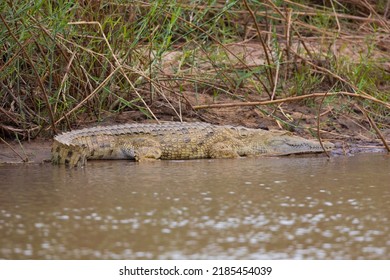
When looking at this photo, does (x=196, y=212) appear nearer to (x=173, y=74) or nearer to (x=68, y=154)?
(x=68, y=154)

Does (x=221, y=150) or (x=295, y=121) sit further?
(x=295, y=121)

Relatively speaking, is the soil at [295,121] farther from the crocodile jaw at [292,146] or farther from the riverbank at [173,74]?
the crocodile jaw at [292,146]

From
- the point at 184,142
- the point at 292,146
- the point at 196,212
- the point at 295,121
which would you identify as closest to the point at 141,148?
the point at 184,142

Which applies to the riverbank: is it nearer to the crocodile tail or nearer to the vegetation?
the vegetation

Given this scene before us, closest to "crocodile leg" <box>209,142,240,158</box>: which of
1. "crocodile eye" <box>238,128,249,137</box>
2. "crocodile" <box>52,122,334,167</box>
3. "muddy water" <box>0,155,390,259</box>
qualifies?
"crocodile" <box>52,122,334,167</box>

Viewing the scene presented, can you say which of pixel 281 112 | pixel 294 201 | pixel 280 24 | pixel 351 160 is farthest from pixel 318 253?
pixel 280 24

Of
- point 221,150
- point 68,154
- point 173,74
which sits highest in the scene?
point 173,74

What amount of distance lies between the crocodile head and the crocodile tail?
5.44ft

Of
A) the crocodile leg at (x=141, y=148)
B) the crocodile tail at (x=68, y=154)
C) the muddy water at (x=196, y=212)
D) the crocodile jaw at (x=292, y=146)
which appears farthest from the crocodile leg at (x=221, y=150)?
the crocodile tail at (x=68, y=154)

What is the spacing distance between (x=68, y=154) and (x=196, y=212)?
1998 millimetres

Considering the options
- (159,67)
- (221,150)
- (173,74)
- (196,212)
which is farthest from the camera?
(173,74)

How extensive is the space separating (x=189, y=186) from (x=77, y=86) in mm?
2081

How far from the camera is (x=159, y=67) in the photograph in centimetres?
805

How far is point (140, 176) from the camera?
20.4ft
